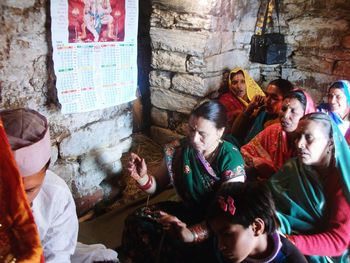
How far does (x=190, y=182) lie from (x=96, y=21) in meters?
1.24

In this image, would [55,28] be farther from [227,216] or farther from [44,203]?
[227,216]

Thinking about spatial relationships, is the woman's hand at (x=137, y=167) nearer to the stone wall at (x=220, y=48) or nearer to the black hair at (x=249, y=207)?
the black hair at (x=249, y=207)

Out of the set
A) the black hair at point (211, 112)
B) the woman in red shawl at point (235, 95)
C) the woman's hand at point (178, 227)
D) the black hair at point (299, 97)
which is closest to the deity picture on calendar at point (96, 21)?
the black hair at point (211, 112)

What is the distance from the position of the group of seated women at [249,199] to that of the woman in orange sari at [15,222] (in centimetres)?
79

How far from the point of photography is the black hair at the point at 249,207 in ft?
4.97

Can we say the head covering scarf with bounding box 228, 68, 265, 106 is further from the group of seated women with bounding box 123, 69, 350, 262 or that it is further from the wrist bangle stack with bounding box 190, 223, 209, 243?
the wrist bangle stack with bounding box 190, 223, 209, 243

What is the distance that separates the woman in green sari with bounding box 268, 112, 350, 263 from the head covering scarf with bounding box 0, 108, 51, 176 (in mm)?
1343

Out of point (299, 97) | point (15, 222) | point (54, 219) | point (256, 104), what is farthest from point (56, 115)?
point (256, 104)

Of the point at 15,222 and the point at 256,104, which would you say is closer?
the point at 15,222

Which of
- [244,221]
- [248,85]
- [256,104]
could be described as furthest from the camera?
[248,85]

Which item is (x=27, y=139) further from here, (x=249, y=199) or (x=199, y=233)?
(x=199, y=233)

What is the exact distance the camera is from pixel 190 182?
2377 millimetres

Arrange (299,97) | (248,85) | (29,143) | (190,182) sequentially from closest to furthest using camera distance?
(29,143)
(190,182)
(299,97)
(248,85)

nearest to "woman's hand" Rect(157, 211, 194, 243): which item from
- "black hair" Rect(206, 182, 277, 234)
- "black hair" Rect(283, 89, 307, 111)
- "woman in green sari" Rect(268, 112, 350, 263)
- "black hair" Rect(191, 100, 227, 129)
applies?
"black hair" Rect(206, 182, 277, 234)
